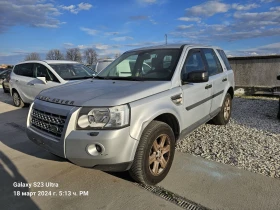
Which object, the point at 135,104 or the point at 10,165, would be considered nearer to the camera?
the point at 135,104

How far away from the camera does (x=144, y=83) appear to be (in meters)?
3.13

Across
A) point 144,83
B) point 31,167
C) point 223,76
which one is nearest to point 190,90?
point 144,83

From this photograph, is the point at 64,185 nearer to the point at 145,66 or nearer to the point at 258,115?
the point at 145,66

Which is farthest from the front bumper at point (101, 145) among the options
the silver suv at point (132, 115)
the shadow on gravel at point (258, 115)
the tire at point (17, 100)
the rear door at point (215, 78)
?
the tire at point (17, 100)

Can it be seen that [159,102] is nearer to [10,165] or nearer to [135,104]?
[135,104]

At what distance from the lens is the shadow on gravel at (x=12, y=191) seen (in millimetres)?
2537

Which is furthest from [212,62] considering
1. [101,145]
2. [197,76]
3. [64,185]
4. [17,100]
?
[17,100]

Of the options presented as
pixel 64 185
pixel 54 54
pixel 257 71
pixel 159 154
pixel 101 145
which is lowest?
pixel 64 185

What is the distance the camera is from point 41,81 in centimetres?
709

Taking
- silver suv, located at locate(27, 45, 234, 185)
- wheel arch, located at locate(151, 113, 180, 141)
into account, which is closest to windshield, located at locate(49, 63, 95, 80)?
silver suv, located at locate(27, 45, 234, 185)

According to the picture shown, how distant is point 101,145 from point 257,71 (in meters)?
10.8

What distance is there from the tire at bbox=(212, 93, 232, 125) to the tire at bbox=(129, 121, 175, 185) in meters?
2.34

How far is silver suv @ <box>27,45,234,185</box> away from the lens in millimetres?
2439

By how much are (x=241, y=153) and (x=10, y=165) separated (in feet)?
12.1
